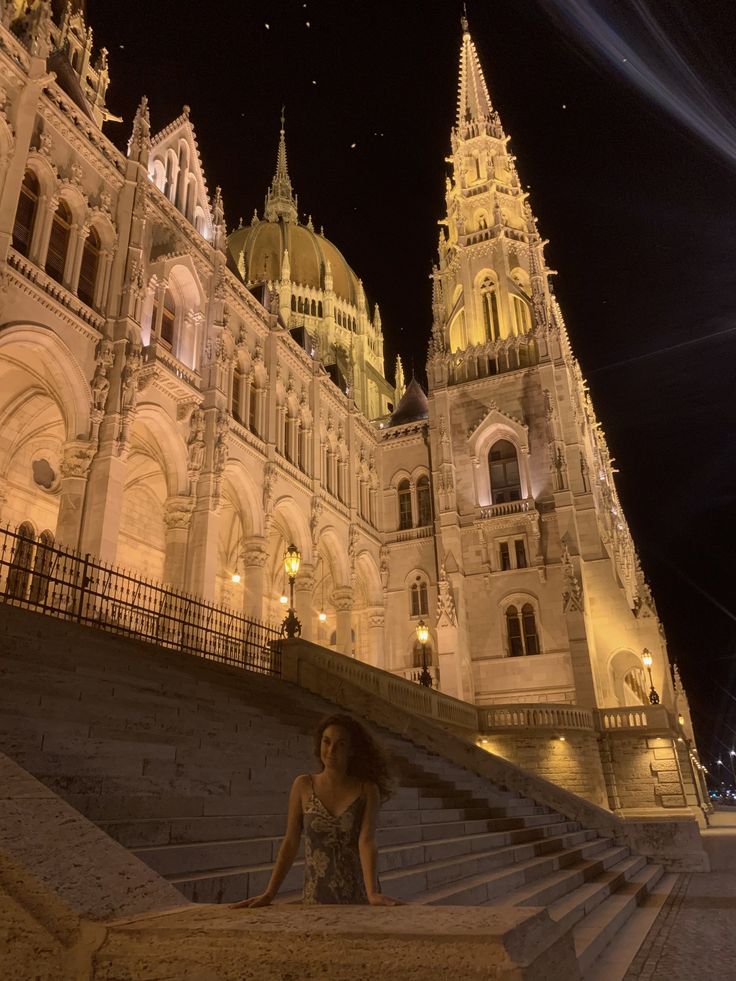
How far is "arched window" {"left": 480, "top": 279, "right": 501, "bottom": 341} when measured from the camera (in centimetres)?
3688

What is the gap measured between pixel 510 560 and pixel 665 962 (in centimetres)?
2505

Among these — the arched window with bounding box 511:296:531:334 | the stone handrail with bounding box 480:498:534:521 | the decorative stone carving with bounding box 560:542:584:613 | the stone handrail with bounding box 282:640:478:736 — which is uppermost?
the arched window with bounding box 511:296:531:334

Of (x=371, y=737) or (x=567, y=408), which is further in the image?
(x=567, y=408)

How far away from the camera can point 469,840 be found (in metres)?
8.48

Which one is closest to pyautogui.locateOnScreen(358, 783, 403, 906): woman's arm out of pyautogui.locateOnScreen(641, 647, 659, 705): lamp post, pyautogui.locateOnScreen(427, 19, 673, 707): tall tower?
pyautogui.locateOnScreen(641, 647, 659, 705): lamp post

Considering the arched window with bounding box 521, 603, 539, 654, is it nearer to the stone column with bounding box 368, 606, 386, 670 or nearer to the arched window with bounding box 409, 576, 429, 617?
the arched window with bounding box 409, 576, 429, 617

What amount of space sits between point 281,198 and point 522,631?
4738cm

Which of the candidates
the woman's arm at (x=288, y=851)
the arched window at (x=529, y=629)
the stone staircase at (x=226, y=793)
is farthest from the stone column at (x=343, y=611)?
the woman's arm at (x=288, y=851)

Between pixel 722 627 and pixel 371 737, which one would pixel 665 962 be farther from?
pixel 722 627

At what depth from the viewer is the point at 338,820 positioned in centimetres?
354

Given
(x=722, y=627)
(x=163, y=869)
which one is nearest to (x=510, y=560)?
(x=163, y=869)

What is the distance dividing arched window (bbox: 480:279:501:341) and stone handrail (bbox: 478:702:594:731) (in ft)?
67.8

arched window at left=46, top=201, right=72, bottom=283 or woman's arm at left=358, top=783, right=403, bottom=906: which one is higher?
arched window at left=46, top=201, right=72, bottom=283

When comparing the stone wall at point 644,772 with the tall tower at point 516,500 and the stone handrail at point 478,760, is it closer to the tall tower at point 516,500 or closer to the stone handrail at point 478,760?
the tall tower at point 516,500
